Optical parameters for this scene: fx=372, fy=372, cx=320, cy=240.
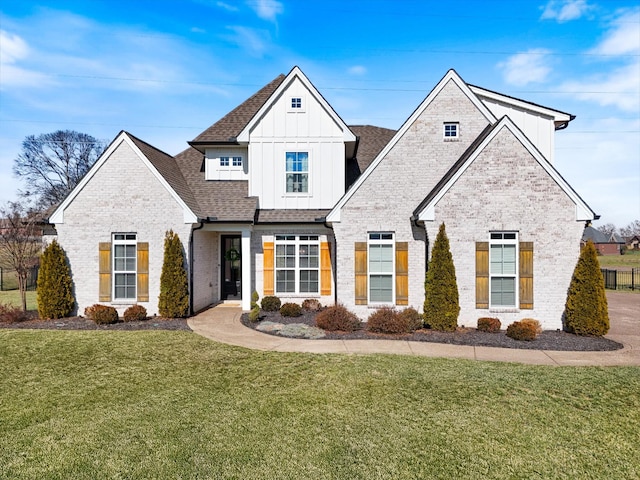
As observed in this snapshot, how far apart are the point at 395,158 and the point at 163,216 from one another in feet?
28.9

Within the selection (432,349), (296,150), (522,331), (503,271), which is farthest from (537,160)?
(296,150)

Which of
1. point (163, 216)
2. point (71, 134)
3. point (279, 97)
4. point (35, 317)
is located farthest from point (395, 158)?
point (71, 134)

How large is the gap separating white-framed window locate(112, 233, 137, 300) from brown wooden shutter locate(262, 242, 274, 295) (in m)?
4.89

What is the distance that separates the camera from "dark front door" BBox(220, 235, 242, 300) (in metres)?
16.9

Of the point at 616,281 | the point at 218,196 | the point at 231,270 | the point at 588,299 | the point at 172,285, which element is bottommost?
the point at 616,281

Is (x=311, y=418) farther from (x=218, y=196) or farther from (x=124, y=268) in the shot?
(x=218, y=196)

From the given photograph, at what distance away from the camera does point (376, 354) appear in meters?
9.14

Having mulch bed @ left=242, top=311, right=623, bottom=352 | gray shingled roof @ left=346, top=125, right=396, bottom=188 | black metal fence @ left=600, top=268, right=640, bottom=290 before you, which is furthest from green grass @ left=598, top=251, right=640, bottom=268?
mulch bed @ left=242, top=311, right=623, bottom=352

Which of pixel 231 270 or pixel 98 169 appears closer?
pixel 98 169

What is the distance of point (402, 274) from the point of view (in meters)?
13.0

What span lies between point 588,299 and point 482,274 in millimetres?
2947

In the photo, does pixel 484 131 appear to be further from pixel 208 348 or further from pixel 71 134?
pixel 71 134

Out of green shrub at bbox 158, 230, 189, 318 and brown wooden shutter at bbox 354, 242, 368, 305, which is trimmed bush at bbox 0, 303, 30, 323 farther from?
brown wooden shutter at bbox 354, 242, 368, 305

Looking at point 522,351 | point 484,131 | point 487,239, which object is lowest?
point 522,351
